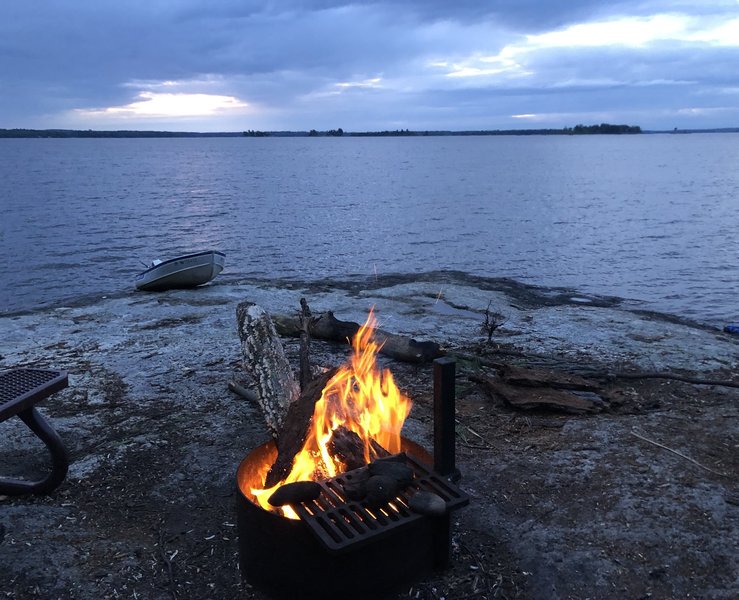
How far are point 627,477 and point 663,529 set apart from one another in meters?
0.73

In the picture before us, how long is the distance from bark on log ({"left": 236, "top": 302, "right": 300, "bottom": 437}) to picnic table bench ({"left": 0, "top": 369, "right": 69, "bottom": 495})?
158 cm

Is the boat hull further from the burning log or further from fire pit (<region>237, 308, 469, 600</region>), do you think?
the burning log

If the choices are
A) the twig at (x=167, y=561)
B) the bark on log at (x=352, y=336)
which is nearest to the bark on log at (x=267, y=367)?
the twig at (x=167, y=561)

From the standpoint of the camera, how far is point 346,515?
3564mm

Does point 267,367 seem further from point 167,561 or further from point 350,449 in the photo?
point 167,561

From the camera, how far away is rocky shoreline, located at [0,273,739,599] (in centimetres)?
405

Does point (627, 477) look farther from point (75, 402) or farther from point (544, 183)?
point (544, 183)

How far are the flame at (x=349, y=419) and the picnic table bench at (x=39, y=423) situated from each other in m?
1.80

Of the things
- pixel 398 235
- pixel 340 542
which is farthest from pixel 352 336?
pixel 398 235

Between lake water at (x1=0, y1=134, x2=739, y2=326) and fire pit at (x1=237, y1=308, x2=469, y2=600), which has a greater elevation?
fire pit at (x1=237, y1=308, x2=469, y2=600)

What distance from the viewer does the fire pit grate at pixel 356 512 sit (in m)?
3.31

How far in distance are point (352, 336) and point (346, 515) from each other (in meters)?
5.46

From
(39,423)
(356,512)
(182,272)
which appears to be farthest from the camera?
(182,272)

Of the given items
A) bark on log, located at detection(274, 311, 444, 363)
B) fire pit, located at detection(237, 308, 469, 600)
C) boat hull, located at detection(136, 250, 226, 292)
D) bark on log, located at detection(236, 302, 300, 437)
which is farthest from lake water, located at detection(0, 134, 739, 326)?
fire pit, located at detection(237, 308, 469, 600)
